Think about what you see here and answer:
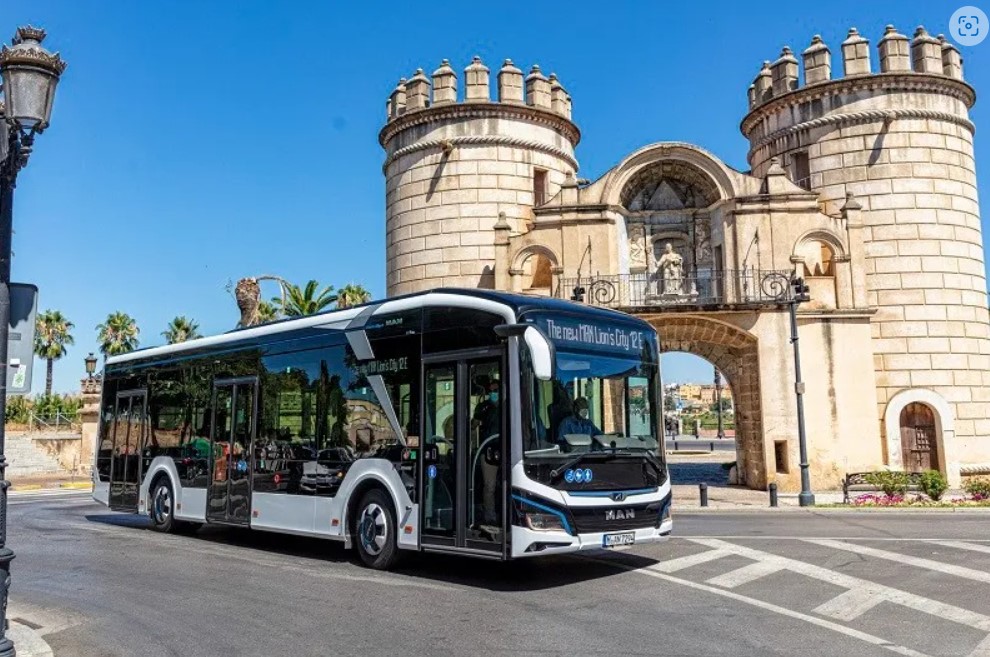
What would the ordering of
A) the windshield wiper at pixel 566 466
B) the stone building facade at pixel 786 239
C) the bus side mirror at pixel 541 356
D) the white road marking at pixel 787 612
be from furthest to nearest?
the stone building facade at pixel 786 239, the windshield wiper at pixel 566 466, the bus side mirror at pixel 541 356, the white road marking at pixel 787 612

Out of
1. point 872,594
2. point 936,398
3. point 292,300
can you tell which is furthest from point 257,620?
point 292,300

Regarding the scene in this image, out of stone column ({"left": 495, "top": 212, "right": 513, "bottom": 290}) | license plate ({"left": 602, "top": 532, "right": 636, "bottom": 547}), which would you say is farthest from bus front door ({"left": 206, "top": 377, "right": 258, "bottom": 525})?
stone column ({"left": 495, "top": 212, "right": 513, "bottom": 290})

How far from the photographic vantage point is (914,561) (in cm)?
1021

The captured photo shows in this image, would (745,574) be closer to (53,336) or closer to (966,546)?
(966,546)

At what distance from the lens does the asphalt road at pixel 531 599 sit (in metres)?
6.75

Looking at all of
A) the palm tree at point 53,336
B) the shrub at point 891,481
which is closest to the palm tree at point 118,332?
the palm tree at point 53,336

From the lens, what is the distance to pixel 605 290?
82.6 feet

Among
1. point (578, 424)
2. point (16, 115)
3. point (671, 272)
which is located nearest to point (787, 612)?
point (578, 424)

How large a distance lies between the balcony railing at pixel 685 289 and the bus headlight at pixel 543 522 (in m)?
15.6

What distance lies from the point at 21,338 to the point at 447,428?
460 centimetres

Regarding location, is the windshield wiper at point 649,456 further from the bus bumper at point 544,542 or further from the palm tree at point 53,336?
the palm tree at point 53,336

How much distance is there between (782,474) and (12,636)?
20.7 metres

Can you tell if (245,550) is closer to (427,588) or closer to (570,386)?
(427,588)

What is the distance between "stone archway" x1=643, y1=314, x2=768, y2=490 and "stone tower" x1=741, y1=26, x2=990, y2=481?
13.2 ft
